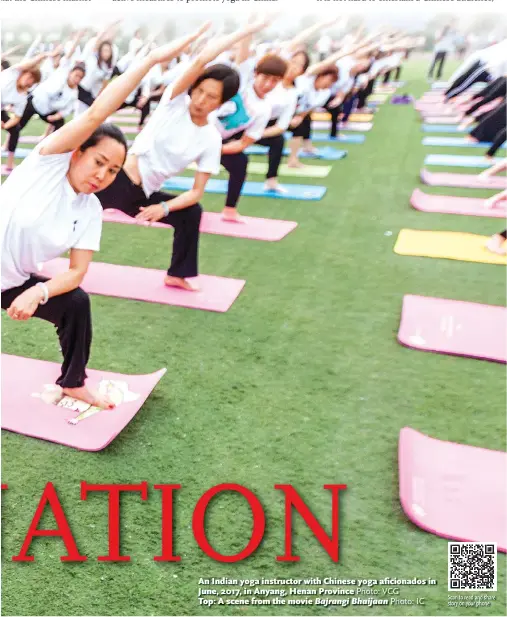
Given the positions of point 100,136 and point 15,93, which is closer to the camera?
point 100,136

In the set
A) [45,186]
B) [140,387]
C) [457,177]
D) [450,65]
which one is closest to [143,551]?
[140,387]

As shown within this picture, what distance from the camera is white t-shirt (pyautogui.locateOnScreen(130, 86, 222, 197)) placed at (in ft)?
10.0

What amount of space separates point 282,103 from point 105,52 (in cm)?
239

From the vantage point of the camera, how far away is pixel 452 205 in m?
5.24

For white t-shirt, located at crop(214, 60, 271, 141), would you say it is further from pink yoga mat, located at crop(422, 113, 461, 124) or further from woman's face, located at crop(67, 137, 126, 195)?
pink yoga mat, located at crop(422, 113, 461, 124)

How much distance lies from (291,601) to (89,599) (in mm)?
543

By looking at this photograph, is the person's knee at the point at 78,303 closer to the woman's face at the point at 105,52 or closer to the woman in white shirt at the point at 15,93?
the woman in white shirt at the point at 15,93

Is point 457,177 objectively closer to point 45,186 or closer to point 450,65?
point 45,186

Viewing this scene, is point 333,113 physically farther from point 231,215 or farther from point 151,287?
point 151,287

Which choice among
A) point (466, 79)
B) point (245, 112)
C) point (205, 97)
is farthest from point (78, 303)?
point (466, 79)

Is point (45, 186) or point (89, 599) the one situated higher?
point (45, 186)

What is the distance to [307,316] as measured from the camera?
3.22 meters

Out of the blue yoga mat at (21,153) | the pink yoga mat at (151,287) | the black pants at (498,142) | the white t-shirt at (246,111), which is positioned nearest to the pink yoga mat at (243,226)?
the white t-shirt at (246,111)

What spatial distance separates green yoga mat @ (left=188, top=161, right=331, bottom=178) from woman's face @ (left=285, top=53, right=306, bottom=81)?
115 centimetres
